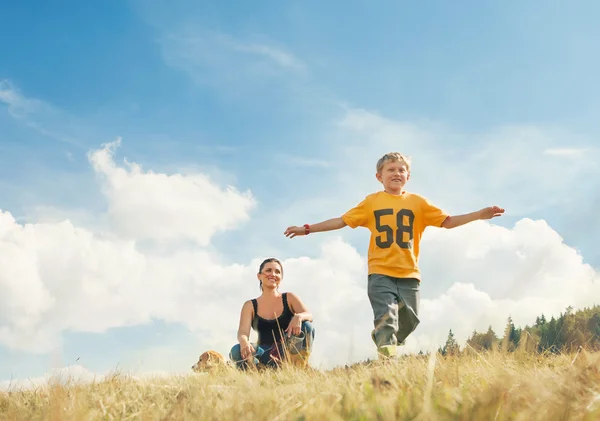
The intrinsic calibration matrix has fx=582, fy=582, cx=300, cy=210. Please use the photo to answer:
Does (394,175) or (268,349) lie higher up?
(394,175)

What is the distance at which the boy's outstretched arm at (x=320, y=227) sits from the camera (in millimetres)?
7551

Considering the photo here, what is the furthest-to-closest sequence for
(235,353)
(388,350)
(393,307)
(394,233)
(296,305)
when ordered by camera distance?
(296,305) < (235,353) < (394,233) < (393,307) < (388,350)

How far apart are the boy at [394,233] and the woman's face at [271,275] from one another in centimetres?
68

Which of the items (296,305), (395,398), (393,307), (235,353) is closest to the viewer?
(395,398)

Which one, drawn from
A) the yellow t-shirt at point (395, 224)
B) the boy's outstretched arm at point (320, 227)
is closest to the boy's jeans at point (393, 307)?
the yellow t-shirt at point (395, 224)

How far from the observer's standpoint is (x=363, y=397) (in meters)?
3.12

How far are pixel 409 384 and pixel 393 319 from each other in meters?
3.48

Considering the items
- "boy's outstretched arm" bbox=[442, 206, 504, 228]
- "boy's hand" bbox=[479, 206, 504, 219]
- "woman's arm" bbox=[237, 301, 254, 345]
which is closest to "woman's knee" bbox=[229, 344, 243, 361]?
"woman's arm" bbox=[237, 301, 254, 345]

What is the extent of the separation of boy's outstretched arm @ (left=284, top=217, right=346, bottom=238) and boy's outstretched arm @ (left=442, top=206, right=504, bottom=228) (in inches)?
54.8

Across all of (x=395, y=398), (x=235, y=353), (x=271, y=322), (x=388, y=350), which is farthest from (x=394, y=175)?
(x=395, y=398)

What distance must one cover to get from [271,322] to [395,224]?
2.17 metres

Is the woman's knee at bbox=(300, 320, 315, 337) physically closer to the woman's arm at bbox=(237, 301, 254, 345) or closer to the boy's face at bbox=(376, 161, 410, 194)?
the woman's arm at bbox=(237, 301, 254, 345)

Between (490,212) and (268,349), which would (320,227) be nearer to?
(268,349)

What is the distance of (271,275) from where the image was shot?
7.96 meters
